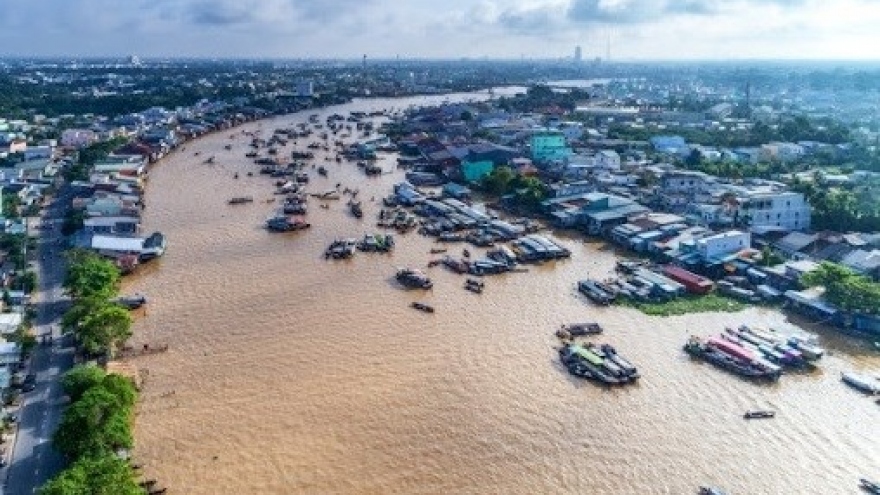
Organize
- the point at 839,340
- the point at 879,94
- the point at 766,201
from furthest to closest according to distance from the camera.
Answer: the point at 879,94 → the point at 766,201 → the point at 839,340

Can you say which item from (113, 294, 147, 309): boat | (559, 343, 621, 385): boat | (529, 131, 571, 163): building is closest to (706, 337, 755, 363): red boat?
(559, 343, 621, 385): boat

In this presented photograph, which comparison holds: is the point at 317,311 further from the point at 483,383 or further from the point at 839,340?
the point at 839,340

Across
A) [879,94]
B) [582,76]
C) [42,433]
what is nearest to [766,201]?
[42,433]

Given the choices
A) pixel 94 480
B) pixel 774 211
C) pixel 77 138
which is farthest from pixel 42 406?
pixel 77 138

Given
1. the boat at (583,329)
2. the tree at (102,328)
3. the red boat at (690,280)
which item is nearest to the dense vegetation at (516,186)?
the red boat at (690,280)

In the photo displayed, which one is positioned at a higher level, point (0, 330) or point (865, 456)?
point (0, 330)

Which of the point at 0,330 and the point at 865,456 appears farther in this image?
the point at 0,330

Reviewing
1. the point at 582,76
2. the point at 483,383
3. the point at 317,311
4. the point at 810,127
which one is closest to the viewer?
the point at 483,383

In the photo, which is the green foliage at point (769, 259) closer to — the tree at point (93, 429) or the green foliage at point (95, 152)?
the tree at point (93, 429)
